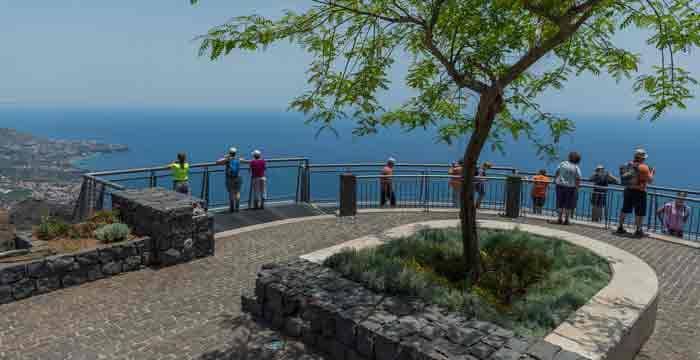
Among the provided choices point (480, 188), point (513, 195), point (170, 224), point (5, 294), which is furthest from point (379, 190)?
point (5, 294)

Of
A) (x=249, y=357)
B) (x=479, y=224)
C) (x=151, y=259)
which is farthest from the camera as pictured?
(x=479, y=224)

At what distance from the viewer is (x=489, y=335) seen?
462 cm

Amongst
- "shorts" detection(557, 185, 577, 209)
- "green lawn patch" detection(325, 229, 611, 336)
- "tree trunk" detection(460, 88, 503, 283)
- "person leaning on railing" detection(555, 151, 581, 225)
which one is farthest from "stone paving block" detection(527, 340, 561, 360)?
"shorts" detection(557, 185, 577, 209)

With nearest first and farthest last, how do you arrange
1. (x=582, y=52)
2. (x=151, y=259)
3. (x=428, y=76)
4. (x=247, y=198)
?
(x=582, y=52) < (x=428, y=76) < (x=151, y=259) < (x=247, y=198)

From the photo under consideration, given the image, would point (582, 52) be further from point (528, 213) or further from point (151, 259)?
point (151, 259)

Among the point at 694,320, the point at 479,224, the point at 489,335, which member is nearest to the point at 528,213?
the point at 479,224

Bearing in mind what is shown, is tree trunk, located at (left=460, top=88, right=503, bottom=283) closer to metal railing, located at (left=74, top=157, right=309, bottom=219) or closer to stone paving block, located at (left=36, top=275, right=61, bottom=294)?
metal railing, located at (left=74, top=157, right=309, bottom=219)

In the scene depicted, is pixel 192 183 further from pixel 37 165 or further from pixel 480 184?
pixel 37 165

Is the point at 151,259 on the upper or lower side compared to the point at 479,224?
lower

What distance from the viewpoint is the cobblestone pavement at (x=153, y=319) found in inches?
214

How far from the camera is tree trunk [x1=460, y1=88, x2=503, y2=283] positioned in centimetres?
634

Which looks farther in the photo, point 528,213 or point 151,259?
point 528,213

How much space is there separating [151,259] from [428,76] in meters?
6.13

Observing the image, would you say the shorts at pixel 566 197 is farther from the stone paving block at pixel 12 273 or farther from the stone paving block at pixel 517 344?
the stone paving block at pixel 12 273
